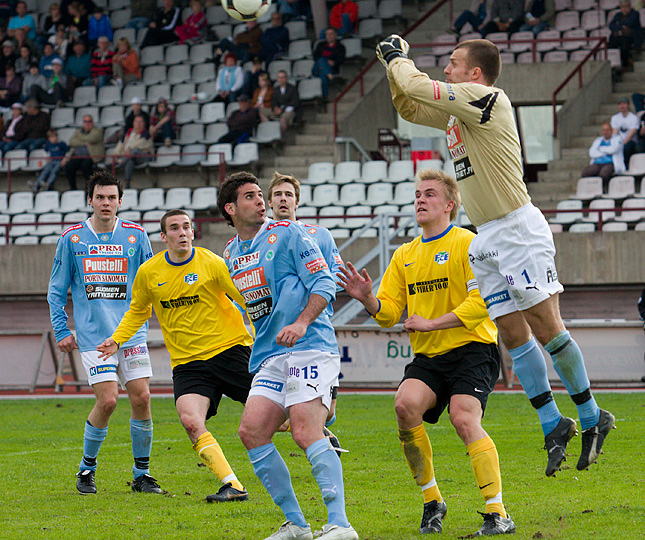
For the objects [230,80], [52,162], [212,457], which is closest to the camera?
[212,457]

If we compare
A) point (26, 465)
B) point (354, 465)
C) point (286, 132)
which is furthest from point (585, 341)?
point (286, 132)

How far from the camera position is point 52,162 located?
76.2 ft

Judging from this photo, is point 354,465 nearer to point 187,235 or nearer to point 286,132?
point 187,235

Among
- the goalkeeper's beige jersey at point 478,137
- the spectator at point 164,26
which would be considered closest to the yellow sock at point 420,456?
the goalkeeper's beige jersey at point 478,137

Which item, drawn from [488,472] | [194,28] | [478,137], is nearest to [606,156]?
[194,28]

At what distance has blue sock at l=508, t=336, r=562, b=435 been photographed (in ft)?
20.0

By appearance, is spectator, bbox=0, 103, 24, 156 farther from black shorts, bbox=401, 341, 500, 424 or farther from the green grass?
black shorts, bbox=401, 341, 500, 424

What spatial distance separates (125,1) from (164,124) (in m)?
8.49

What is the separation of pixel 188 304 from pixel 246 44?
1846 centimetres

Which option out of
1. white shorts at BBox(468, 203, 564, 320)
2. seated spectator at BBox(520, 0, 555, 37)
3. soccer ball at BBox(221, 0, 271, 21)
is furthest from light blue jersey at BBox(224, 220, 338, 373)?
seated spectator at BBox(520, 0, 555, 37)

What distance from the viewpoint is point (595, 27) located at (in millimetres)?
23844

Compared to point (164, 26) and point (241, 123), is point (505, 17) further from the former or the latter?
point (164, 26)

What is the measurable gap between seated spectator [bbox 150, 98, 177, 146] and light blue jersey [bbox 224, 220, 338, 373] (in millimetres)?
17357

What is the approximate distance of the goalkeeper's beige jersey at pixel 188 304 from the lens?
7.75 m
